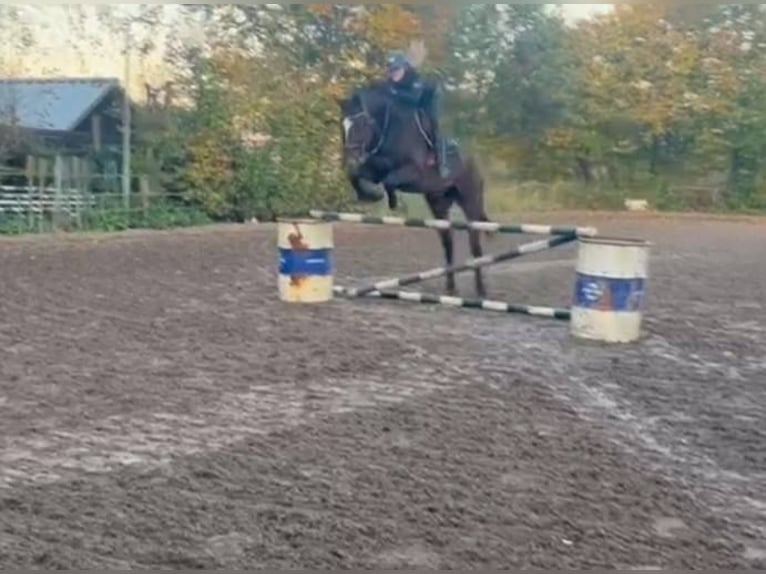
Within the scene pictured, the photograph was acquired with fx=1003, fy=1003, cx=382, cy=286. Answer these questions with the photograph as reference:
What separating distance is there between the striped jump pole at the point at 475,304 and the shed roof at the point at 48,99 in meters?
8.45

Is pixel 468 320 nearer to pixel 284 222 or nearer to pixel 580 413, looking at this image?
pixel 284 222

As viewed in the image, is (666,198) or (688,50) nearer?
(688,50)

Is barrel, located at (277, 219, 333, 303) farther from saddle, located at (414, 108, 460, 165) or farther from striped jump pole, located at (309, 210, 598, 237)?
saddle, located at (414, 108, 460, 165)

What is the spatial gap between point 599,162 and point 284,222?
6.49 meters

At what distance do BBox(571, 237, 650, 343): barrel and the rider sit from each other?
1453 millimetres

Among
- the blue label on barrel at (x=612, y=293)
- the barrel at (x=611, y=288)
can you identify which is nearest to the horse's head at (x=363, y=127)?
the barrel at (x=611, y=288)

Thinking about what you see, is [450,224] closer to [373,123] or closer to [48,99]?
[373,123]

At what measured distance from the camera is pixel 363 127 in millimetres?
6301

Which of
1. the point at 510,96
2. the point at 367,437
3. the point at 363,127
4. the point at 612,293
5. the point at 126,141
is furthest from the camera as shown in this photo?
the point at 126,141

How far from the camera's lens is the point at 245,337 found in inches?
220

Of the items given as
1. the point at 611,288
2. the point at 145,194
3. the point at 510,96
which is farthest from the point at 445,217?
the point at 145,194

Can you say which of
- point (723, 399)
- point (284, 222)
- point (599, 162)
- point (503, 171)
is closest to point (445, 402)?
point (723, 399)

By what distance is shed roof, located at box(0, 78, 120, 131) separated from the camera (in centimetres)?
1383

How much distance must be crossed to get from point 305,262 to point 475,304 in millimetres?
1164
